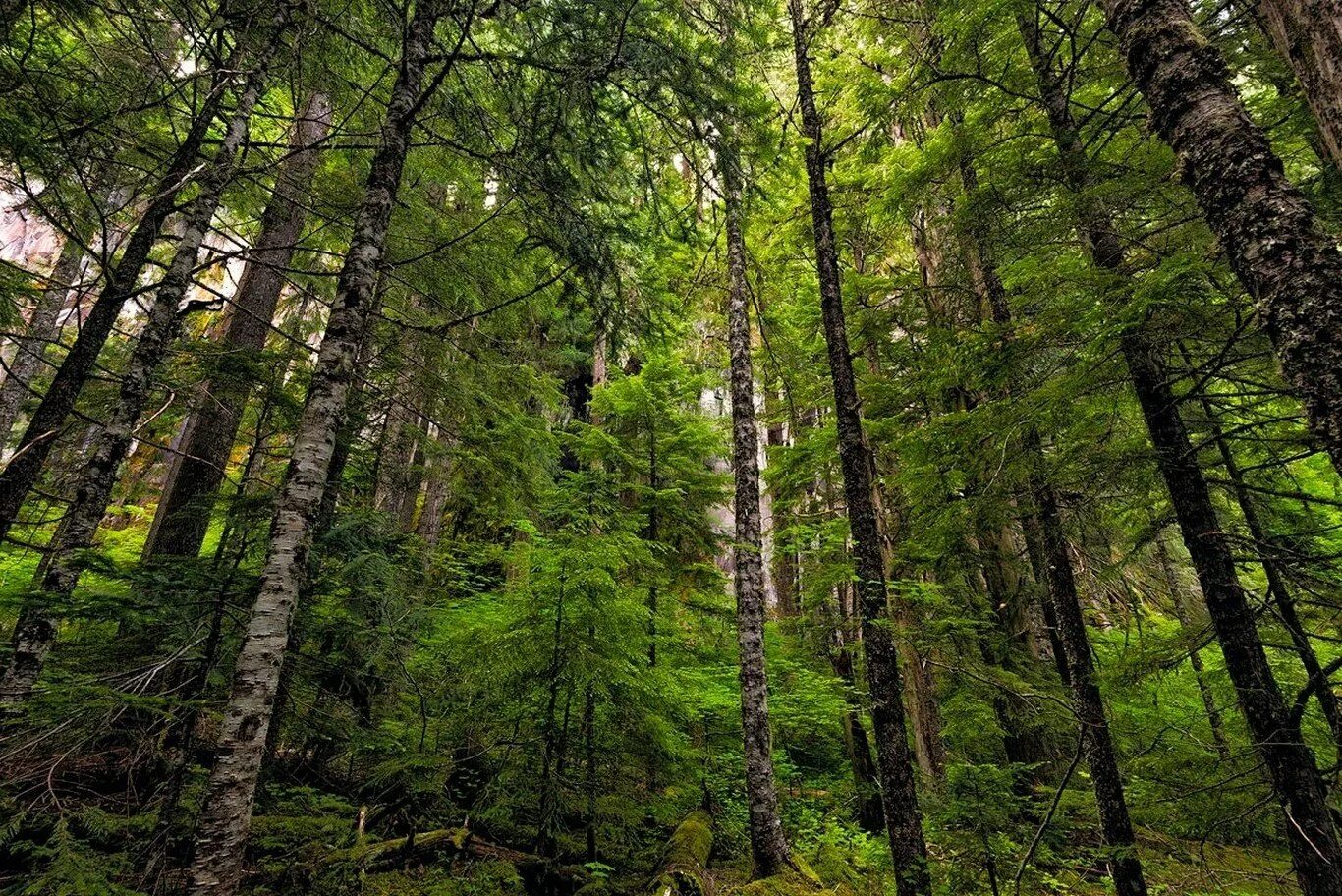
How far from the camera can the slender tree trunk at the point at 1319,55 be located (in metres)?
2.20

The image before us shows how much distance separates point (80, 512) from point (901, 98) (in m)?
8.42

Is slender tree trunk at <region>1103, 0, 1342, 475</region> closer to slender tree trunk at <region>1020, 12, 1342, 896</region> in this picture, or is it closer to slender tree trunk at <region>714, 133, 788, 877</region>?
slender tree trunk at <region>1020, 12, 1342, 896</region>

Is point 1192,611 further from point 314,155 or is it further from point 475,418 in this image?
point 314,155

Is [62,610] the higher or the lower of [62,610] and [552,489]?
the lower

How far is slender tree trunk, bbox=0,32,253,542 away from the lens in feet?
12.6

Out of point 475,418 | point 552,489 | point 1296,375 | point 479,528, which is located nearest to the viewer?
point 1296,375

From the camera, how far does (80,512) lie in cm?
392

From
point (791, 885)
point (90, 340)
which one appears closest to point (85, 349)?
point (90, 340)

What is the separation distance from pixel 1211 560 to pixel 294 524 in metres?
7.11

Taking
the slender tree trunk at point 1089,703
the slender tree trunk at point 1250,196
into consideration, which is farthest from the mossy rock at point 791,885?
the slender tree trunk at point 1250,196

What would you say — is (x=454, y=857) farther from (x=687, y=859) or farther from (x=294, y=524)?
(x=294, y=524)

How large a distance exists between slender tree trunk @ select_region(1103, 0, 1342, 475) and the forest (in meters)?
0.02

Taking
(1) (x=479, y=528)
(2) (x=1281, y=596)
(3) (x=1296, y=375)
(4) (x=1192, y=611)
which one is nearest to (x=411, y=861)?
(3) (x=1296, y=375)

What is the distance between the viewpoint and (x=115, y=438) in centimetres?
405
